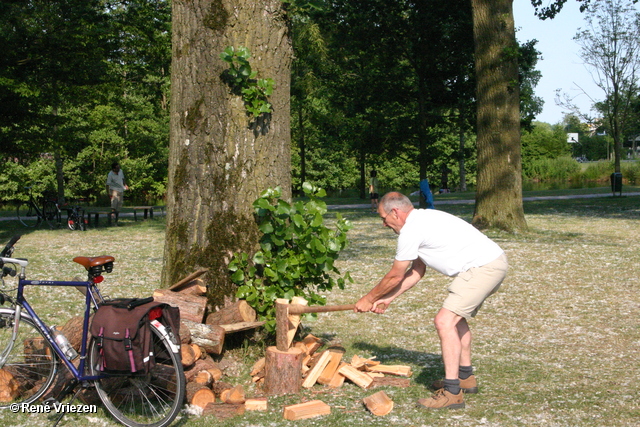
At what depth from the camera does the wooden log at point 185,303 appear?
6059mm

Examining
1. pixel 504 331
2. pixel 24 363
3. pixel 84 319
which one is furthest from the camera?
pixel 504 331

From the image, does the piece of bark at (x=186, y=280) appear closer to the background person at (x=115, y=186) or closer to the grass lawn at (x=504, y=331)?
the grass lawn at (x=504, y=331)

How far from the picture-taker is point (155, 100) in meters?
50.1

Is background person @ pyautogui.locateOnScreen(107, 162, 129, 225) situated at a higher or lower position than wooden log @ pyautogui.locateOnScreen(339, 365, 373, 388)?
higher

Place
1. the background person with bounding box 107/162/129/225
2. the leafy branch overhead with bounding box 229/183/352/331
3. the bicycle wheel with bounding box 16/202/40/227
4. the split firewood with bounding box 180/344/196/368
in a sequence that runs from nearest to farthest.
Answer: the split firewood with bounding box 180/344/196/368
the leafy branch overhead with bounding box 229/183/352/331
the background person with bounding box 107/162/129/225
the bicycle wheel with bounding box 16/202/40/227

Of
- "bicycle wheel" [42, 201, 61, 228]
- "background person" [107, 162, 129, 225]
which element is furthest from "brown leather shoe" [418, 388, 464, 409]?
"bicycle wheel" [42, 201, 61, 228]

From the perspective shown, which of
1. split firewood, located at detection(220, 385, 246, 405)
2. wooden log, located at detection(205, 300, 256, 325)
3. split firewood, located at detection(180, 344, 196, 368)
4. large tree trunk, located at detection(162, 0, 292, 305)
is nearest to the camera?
split firewood, located at detection(220, 385, 246, 405)

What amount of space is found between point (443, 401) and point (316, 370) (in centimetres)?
120

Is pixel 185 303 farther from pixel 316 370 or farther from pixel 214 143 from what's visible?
pixel 214 143

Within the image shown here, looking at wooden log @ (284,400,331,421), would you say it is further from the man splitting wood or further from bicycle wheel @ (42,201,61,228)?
bicycle wheel @ (42,201,61,228)

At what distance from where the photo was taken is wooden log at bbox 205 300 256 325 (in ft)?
21.1

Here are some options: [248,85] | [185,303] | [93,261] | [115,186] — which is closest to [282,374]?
[185,303]

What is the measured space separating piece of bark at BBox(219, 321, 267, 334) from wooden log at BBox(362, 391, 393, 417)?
4.63ft

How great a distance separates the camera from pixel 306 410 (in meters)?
5.19
